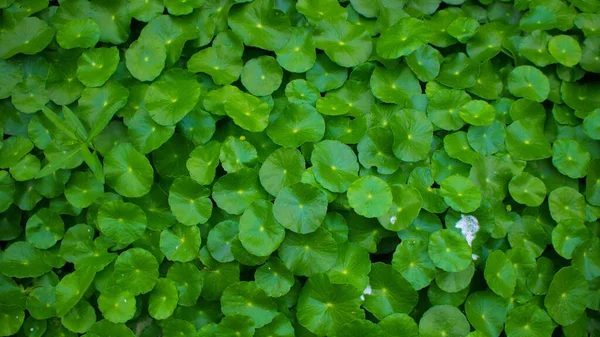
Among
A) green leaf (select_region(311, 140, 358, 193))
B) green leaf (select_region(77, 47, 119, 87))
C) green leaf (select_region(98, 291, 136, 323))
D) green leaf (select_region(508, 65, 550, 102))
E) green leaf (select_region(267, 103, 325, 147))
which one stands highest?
green leaf (select_region(77, 47, 119, 87))

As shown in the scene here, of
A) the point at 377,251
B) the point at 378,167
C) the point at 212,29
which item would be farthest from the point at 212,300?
the point at 212,29

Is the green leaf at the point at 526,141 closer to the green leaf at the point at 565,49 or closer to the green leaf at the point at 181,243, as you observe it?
the green leaf at the point at 565,49

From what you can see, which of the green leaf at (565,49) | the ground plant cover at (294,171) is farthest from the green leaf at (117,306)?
the green leaf at (565,49)

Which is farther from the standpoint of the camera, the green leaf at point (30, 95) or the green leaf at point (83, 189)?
the green leaf at point (30, 95)

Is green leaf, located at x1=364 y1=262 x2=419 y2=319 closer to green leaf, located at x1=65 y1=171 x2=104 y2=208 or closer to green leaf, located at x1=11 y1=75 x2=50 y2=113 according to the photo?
green leaf, located at x1=65 y1=171 x2=104 y2=208

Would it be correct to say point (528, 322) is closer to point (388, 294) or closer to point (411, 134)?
point (388, 294)

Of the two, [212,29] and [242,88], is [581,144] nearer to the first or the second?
[242,88]

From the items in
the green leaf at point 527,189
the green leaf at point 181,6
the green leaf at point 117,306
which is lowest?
the green leaf at point 117,306

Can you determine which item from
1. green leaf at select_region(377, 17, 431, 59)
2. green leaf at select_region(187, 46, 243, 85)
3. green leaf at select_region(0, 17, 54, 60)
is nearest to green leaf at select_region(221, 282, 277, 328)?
green leaf at select_region(187, 46, 243, 85)

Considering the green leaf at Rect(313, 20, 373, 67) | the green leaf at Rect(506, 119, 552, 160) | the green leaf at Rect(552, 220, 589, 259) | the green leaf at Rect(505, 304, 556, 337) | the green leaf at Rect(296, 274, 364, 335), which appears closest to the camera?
the green leaf at Rect(296, 274, 364, 335)
